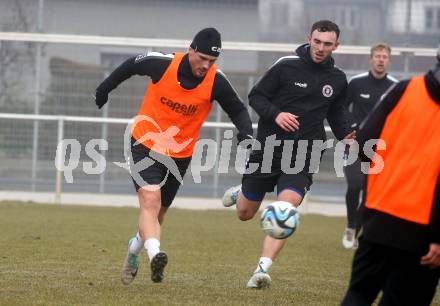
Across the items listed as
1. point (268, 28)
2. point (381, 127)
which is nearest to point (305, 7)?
point (268, 28)

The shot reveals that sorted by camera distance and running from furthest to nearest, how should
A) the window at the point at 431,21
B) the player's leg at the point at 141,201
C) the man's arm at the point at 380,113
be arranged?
the window at the point at 431,21 → the player's leg at the point at 141,201 → the man's arm at the point at 380,113

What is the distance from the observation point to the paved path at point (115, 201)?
17344 millimetres

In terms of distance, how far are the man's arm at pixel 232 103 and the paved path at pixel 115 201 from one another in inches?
368

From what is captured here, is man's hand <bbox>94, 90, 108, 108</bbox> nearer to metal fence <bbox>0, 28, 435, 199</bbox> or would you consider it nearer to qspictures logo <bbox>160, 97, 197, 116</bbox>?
qspictures logo <bbox>160, 97, 197, 116</bbox>

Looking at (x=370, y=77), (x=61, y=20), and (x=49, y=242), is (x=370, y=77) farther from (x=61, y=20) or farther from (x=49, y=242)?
(x=61, y=20)

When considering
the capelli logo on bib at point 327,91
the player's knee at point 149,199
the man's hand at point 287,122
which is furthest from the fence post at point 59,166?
the man's hand at point 287,122

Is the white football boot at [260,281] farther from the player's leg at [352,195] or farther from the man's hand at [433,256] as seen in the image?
the player's leg at [352,195]

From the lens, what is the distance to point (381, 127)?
484 cm

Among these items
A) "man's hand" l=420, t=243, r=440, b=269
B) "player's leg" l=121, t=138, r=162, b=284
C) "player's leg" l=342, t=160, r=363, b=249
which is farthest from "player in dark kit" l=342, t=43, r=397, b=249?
"man's hand" l=420, t=243, r=440, b=269

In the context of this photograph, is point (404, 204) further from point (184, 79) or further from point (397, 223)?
point (184, 79)

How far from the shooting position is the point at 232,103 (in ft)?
26.2

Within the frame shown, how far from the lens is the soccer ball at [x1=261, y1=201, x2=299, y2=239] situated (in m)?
7.23

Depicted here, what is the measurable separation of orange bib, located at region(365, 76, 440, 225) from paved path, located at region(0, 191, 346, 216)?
41.3ft

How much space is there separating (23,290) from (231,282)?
5.67 ft
